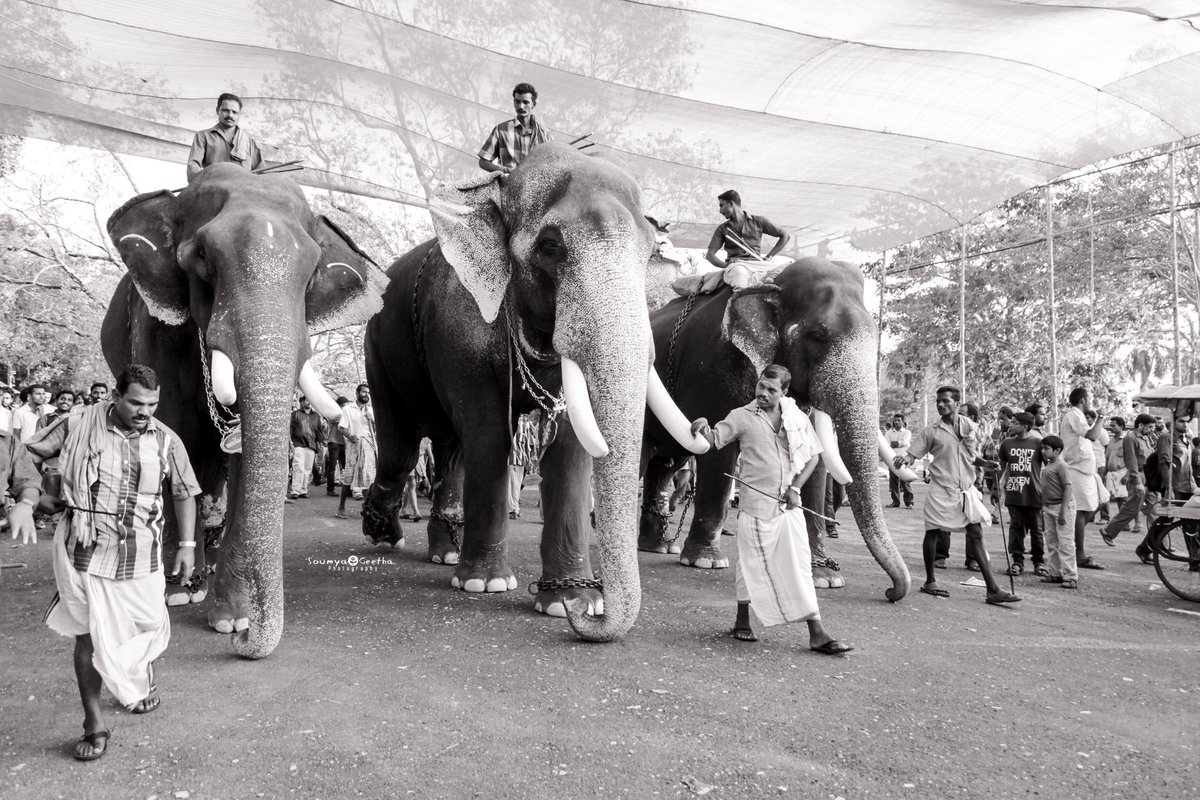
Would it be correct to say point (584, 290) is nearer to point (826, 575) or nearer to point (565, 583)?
point (565, 583)

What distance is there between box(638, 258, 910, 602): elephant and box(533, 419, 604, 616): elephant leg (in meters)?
1.68

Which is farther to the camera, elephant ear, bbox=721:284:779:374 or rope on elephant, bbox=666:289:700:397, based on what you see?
rope on elephant, bbox=666:289:700:397

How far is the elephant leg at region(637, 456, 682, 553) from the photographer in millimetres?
8414

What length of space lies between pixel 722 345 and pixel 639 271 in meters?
2.62

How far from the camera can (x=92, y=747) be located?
3.08 m

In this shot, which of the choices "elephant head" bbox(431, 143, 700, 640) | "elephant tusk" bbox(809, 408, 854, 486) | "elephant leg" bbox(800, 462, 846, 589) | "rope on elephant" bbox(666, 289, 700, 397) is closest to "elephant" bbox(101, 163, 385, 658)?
"elephant head" bbox(431, 143, 700, 640)

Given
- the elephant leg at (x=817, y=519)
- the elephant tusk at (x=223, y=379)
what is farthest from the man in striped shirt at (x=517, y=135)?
the elephant leg at (x=817, y=519)

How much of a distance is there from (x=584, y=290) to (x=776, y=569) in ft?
6.22

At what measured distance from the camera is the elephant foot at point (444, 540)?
7.15m

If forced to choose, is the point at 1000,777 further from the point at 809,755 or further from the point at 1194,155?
the point at 1194,155

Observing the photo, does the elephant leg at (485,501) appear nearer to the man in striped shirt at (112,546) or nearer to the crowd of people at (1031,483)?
the man in striped shirt at (112,546)

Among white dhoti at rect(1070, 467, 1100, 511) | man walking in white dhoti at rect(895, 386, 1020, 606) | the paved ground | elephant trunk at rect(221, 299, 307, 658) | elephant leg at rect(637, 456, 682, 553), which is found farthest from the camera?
white dhoti at rect(1070, 467, 1100, 511)

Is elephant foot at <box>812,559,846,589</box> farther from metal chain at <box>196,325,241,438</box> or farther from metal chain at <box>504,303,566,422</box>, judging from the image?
metal chain at <box>196,325,241,438</box>

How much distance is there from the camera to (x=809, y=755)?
3213 mm
